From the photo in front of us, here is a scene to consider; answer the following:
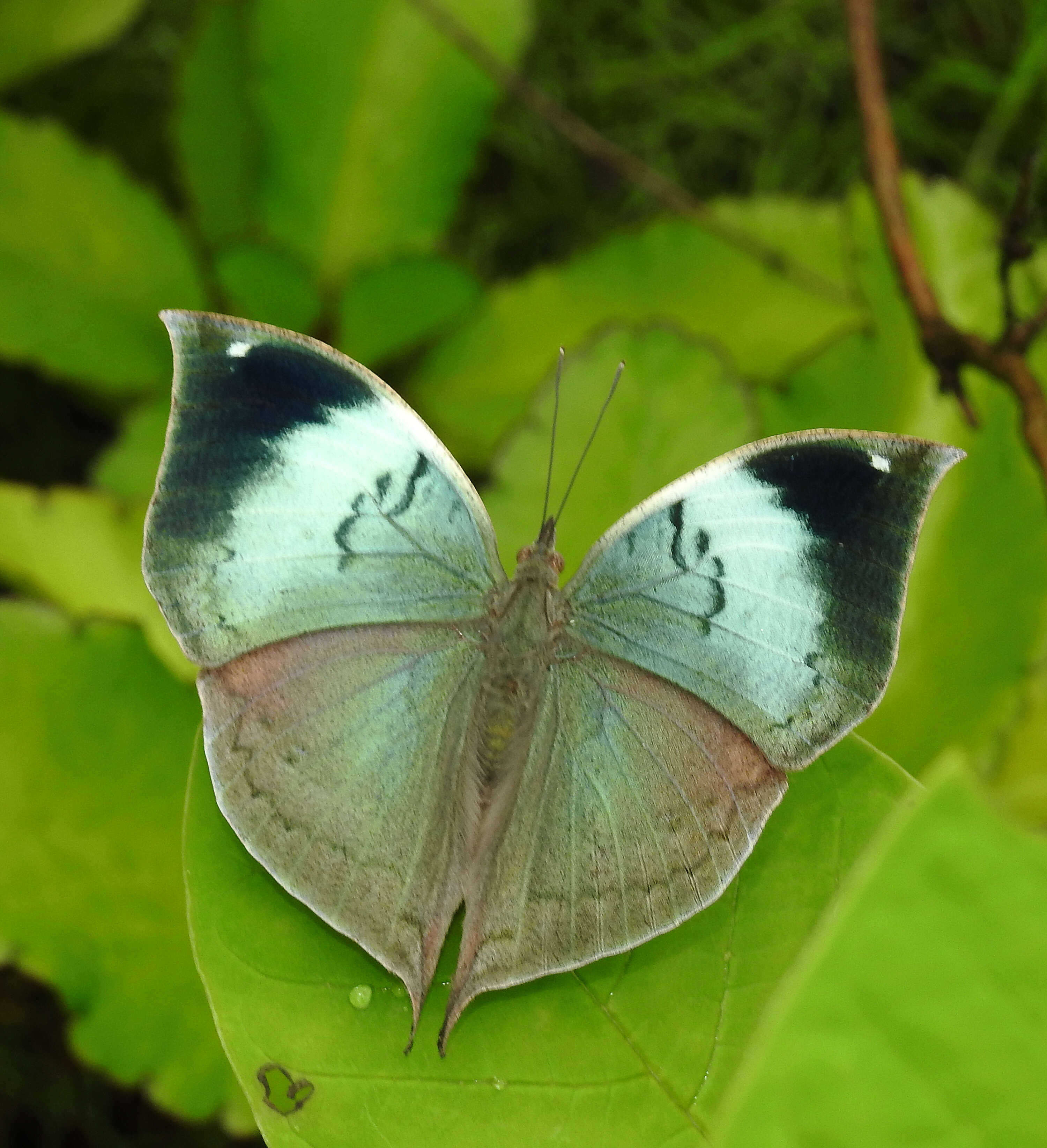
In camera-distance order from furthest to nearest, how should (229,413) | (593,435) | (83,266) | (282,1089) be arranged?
(83,266), (593,435), (229,413), (282,1089)

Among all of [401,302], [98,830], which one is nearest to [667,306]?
[401,302]

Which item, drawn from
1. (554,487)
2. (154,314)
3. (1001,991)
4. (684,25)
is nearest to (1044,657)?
(554,487)

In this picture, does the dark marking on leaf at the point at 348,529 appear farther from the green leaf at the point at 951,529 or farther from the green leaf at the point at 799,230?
the green leaf at the point at 799,230

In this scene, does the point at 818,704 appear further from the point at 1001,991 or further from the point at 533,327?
the point at 533,327

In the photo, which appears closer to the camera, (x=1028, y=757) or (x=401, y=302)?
(x=1028, y=757)

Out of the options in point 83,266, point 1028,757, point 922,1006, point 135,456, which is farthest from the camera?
point 83,266

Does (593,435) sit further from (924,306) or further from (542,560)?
(924,306)

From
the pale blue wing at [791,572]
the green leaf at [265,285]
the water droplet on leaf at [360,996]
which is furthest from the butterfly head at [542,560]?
the green leaf at [265,285]

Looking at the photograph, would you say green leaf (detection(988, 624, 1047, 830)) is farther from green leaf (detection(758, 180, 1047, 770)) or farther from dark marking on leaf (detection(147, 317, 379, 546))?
dark marking on leaf (detection(147, 317, 379, 546))
